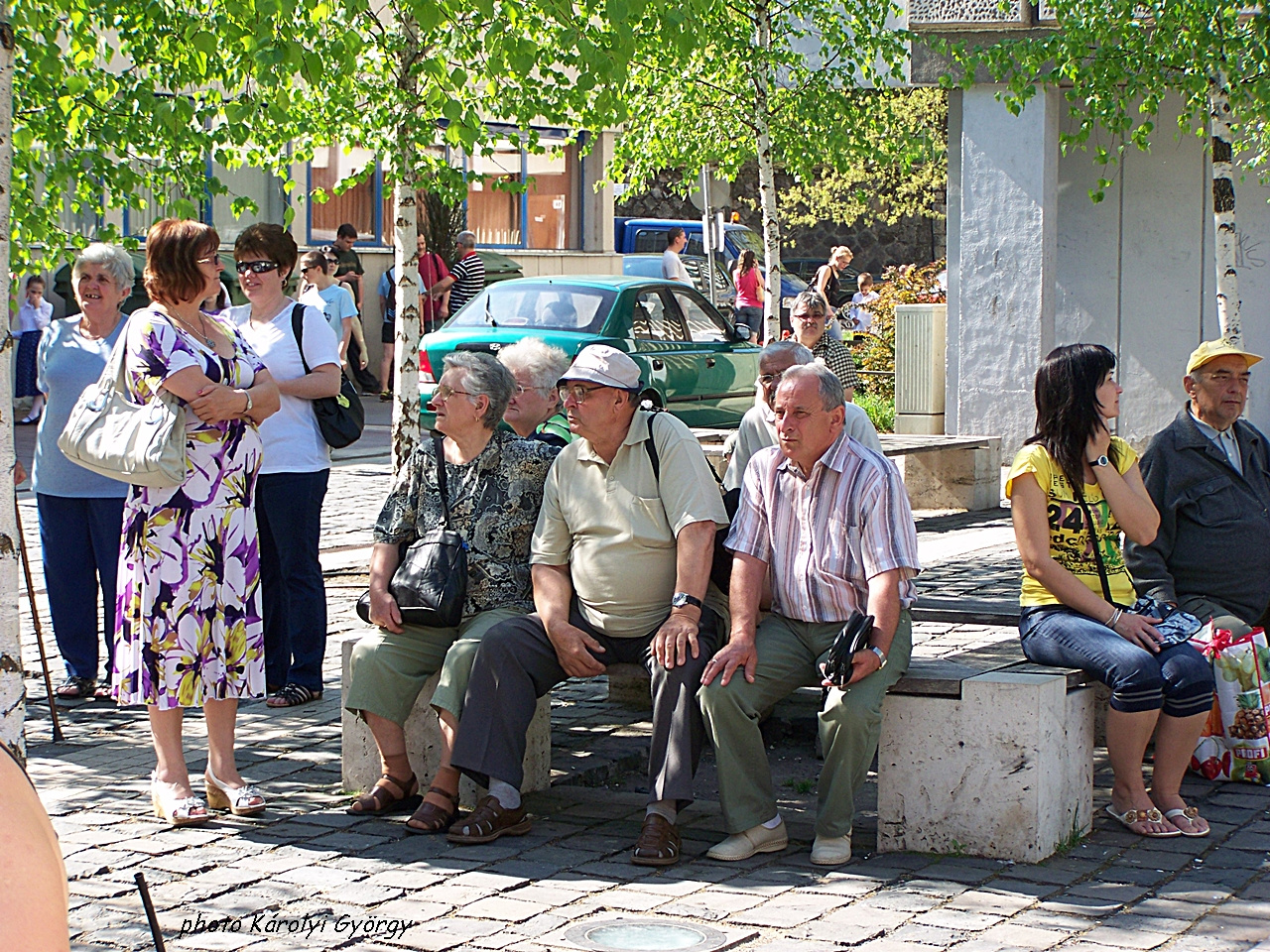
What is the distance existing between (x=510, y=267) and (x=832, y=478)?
21.1 meters

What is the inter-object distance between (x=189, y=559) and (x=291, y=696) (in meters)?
1.81

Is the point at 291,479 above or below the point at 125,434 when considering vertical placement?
below

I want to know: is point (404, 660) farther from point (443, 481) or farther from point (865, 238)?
point (865, 238)

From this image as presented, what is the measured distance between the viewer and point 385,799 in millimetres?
5469

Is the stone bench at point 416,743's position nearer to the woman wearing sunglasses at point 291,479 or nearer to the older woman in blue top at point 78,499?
the woman wearing sunglasses at point 291,479

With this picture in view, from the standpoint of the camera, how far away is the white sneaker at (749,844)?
4.93 meters

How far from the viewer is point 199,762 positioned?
609 cm

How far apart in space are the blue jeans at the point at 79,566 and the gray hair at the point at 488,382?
2.08 meters

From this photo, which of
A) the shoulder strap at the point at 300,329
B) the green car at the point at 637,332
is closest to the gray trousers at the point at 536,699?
the shoulder strap at the point at 300,329

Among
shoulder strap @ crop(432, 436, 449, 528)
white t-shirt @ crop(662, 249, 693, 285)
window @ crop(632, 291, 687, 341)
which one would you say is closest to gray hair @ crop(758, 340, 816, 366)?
shoulder strap @ crop(432, 436, 449, 528)

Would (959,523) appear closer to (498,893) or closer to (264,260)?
(264,260)

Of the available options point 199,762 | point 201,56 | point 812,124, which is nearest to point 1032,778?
point 199,762

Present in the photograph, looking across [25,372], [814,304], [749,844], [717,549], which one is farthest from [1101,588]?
[25,372]

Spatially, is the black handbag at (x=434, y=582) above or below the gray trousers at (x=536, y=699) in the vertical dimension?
above
